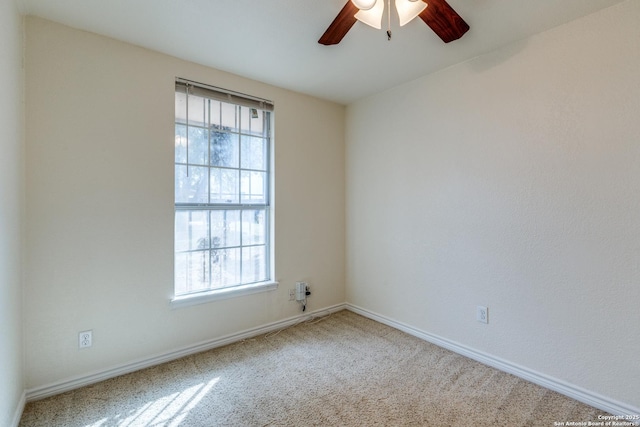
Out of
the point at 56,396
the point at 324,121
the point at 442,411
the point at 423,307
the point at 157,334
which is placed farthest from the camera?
the point at 324,121

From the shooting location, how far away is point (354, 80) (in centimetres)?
281

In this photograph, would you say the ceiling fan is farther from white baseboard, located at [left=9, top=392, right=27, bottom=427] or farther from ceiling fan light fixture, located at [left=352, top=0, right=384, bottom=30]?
white baseboard, located at [left=9, top=392, right=27, bottom=427]

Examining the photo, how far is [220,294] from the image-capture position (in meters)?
2.61

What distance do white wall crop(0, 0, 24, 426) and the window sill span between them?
0.90 m

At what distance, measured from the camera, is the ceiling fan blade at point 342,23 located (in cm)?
142

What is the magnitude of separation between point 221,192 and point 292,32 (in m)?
1.41

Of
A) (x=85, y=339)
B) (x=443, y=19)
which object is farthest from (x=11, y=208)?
(x=443, y=19)

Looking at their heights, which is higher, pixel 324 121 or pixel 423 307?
pixel 324 121

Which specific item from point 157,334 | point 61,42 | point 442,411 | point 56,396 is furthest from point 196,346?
point 61,42

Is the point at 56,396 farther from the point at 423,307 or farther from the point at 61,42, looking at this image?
the point at 423,307

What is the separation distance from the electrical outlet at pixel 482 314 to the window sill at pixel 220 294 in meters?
1.77

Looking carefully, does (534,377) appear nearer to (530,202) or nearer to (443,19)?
(530,202)

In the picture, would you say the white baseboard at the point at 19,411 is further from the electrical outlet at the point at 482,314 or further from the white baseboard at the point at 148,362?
the electrical outlet at the point at 482,314

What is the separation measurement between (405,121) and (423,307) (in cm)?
174
